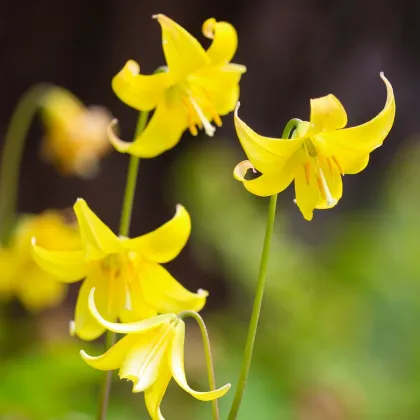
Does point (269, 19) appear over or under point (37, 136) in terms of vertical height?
over

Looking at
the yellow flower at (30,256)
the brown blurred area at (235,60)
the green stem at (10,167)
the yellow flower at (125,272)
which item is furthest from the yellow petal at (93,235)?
the brown blurred area at (235,60)

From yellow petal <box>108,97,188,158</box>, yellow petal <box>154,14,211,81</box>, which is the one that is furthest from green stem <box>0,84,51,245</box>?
yellow petal <box>154,14,211,81</box>

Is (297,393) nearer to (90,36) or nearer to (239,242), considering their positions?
(239,242)

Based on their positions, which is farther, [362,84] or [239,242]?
[362,84]

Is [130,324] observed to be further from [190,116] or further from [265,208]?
[265,208]

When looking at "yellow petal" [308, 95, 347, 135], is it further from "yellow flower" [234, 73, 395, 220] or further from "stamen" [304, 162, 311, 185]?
"stamen" [304, 162, 311, 185]

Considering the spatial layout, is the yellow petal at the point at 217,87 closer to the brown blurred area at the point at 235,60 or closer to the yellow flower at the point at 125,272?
the yellow flower at the point at 125,272

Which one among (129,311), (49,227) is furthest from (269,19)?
(129,311)

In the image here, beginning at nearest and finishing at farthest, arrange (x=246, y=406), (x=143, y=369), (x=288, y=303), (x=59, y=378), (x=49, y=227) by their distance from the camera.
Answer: (x=143, y=369)
(x=49, y=227)
(x=59, y=378)
(x=246, y=406)
(x=288, y=303)
